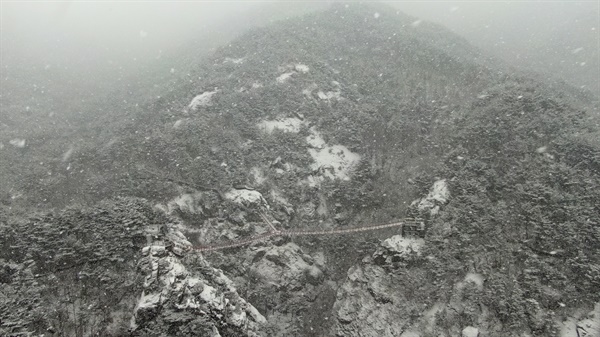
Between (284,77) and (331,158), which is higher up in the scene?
(284,77)

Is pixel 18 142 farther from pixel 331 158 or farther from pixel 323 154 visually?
pixel 331 158

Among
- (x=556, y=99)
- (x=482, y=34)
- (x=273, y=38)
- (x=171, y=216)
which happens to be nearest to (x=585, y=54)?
(x=482, y=34)

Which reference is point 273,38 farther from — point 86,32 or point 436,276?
point 86,32

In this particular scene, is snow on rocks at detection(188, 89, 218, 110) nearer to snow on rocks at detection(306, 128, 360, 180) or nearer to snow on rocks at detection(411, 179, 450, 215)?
snow on rocks at detection(306, 128, 360, 180)

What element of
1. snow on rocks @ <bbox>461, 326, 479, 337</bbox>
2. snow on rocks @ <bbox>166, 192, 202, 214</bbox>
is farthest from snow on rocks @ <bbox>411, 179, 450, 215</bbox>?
snow on rocks @ <bbox>166, 192, 202, 214</bbox>

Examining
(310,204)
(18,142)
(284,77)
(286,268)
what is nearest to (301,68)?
(284,77)

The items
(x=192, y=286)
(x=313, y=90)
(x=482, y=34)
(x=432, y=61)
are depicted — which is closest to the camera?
(x=192, y=286)
